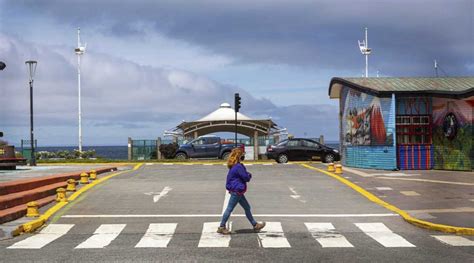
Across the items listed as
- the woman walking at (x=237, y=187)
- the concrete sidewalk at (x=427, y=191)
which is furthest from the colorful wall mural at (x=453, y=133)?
the woman walking at (x=237, y=187)

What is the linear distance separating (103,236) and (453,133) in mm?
17217

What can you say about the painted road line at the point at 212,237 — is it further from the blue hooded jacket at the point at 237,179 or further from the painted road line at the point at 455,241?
the painted road line at the point at 455,241

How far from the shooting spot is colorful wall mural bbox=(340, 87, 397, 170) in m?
25.7

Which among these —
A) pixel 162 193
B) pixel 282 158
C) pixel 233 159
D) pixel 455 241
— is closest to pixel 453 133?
pixel 282 158

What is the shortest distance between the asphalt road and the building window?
7.42 metres

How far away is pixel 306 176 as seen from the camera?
22.6m

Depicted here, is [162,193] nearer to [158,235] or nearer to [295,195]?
[295,195]

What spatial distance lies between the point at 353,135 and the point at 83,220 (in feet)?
56.9

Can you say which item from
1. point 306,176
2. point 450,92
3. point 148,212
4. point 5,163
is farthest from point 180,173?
point 450,92

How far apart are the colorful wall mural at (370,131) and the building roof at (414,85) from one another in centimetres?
41

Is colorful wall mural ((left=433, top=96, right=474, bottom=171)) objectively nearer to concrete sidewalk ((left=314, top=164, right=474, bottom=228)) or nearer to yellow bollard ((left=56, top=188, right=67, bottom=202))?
concrete sidewalk ((left=314, top=164, right=474, bottom=228))

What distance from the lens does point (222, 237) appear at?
38.2ft

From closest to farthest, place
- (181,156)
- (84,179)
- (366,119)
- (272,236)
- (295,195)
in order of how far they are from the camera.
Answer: (272,236)
(295,195)
(84,179)
(366,119)
(181,156)

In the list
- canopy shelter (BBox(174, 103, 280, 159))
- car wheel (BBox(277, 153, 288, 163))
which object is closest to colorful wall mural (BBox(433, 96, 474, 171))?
car wheel (BBox(277, 153, 288, 163))
